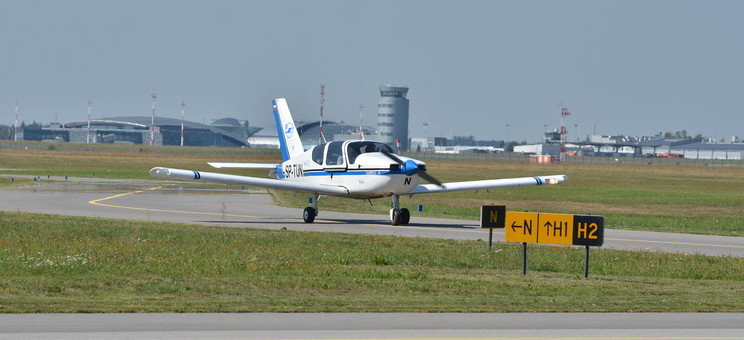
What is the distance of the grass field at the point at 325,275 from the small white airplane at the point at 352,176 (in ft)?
18.0

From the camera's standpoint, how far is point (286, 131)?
38375 mm

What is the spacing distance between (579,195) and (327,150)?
88.2 feet

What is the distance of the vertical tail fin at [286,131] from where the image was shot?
37938mm

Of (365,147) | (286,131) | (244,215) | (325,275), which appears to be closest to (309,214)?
(365,147)

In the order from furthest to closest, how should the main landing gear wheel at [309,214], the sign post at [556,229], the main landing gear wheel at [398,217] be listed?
the main landing gear wheel at [309,214], the main landing gear wheel at [398,217], the sign post at [556,229]

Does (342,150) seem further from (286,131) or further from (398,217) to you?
(286,131)

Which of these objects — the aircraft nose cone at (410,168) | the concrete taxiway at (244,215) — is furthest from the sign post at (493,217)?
the aircraft nose cone at (410,168)

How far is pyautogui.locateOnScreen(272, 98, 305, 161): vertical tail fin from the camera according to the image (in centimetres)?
3794

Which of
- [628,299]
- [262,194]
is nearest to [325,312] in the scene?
[628,299]

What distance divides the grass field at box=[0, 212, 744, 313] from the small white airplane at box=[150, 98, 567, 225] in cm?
549

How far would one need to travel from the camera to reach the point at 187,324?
12.9 m

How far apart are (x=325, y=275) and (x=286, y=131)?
65.9 feet

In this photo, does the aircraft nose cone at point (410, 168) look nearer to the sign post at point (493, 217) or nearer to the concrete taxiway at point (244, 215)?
the concrete taxiway at point (244, 215)

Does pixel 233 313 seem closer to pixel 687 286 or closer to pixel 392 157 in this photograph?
pixel 687 286
